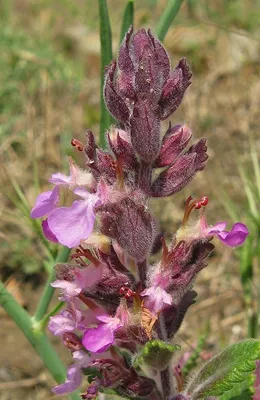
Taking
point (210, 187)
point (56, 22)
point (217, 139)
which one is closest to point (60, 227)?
point (210, 187)

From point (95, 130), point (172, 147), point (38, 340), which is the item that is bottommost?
point (95, 130)

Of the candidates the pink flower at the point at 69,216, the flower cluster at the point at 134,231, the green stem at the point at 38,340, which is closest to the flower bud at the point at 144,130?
the flower cluster at the point at 134,231

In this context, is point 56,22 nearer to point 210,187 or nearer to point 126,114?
point 210,187

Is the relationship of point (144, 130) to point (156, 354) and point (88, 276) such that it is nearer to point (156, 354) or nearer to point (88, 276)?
point (88, 276)

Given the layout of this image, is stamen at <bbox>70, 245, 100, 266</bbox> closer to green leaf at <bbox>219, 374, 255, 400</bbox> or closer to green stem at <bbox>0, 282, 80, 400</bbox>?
green leaf at <bbox>219, 374, 255, 400</bbox>

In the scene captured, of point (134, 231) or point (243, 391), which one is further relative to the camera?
point (243, 391)

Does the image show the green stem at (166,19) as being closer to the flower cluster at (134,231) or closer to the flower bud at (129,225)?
the flower cluster at (134,231)

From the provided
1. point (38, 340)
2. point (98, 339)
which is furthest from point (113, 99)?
point (38, 340)
